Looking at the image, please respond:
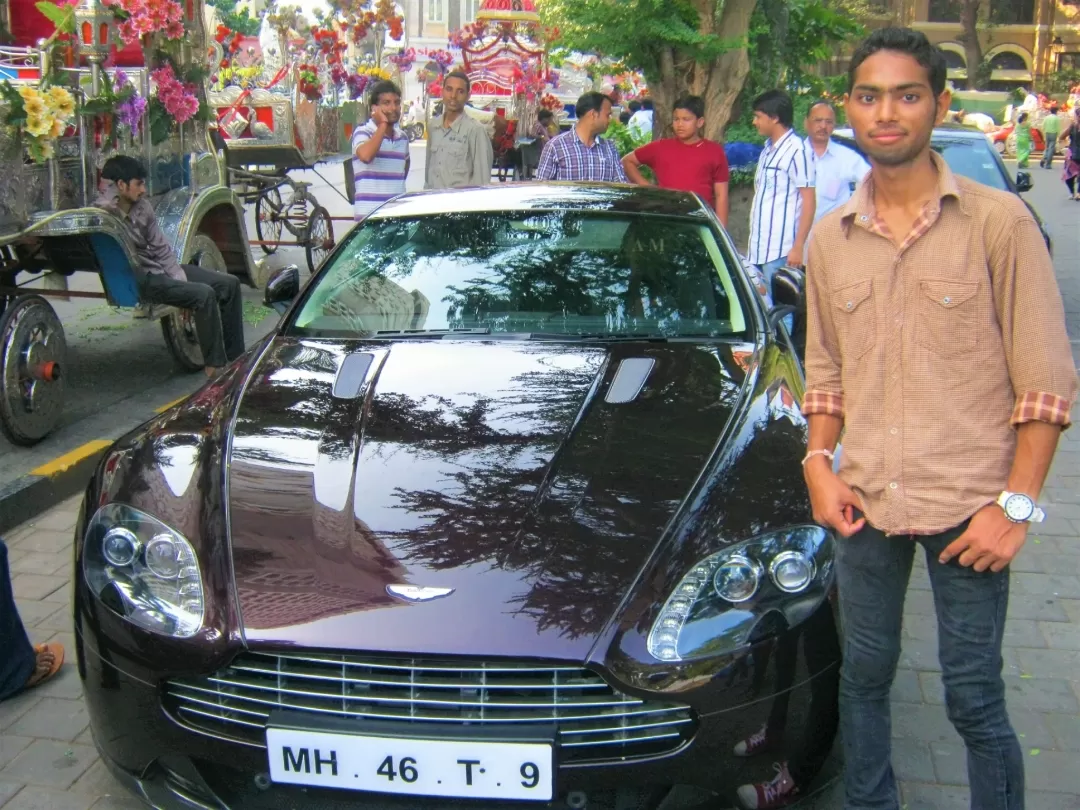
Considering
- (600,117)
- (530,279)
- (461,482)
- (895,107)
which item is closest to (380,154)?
(600,117)

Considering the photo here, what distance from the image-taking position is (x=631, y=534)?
265 centimetres

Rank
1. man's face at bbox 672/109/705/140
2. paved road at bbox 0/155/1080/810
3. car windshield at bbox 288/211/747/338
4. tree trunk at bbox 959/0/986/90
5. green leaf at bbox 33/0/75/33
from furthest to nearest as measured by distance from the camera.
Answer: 1. tree trunk at bbox 959/0/986/90
2. man's face at bbox 672/109/705/140
3. green leaf at bbox 33/0/75/33
4. car windshield at bbox 288/211/747/338
5. paved road at bbox 0/155/1080/810

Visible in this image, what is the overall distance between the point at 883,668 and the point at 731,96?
29.5 ft

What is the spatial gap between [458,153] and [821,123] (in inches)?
97.9

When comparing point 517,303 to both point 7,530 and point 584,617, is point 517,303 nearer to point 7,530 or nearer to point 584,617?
point 584,617

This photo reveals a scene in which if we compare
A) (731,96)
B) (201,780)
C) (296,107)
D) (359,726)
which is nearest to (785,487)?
(359,726)

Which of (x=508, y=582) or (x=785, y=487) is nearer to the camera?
(x=508, y=582)

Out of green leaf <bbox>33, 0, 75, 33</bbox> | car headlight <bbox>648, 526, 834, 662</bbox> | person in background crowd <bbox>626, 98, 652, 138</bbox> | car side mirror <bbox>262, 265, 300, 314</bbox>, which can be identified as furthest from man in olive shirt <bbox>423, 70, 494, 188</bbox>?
car headlight <bbox>648, 526, 834, 662</bbox>

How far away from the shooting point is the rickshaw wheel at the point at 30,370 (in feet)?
17.6

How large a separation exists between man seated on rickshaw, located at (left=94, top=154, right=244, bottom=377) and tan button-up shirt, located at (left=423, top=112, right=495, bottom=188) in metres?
2.03

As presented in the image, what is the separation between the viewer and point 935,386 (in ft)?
7.12

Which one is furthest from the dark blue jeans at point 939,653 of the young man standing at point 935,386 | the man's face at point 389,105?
the man's face at point 389,105

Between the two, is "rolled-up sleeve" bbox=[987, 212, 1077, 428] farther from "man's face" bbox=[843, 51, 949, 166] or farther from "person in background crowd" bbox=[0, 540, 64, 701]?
"person in background crowd" bbox=[0, 540, 64, 701]

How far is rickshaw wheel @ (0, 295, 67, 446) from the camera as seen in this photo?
5.36 m
